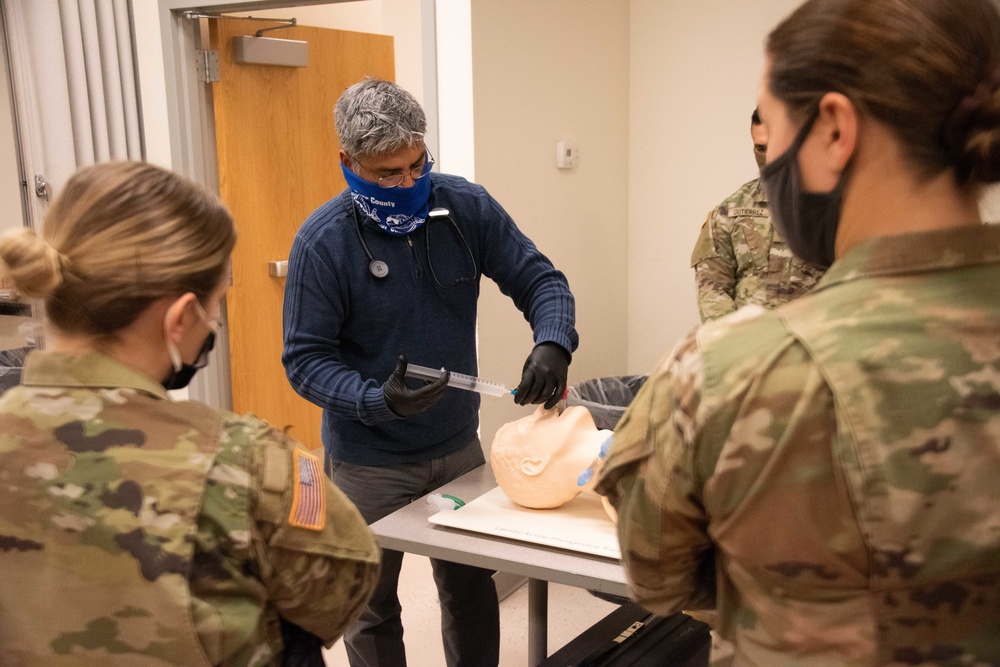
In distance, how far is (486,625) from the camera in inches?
81.2

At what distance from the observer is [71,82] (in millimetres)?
3113

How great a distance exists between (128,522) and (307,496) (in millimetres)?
185

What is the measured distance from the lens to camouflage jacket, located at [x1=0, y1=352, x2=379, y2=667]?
2.92 feet

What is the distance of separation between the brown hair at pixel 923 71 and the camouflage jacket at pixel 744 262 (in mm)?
1747

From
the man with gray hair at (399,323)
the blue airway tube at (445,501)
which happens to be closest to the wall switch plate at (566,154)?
the man with gray hair at (399,323)

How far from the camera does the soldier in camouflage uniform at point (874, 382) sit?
2.34 feet

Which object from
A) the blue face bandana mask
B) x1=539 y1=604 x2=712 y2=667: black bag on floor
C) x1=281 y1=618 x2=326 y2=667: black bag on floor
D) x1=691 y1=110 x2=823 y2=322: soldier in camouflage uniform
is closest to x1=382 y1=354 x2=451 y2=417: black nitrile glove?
the blue face bandana mask

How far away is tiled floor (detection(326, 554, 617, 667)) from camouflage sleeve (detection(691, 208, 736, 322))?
1.02 meters

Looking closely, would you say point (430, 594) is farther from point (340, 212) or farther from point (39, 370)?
point (39, 370)

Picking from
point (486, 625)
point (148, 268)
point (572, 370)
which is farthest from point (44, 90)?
point (148, 268)

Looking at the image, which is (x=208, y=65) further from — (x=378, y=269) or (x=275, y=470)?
(x=275, y=470)

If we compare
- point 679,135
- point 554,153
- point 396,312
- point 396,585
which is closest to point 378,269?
point 396,312

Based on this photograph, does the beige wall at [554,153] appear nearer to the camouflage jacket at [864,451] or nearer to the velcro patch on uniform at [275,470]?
the velcro patch on uniform at [275,470]

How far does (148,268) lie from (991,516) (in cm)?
82
